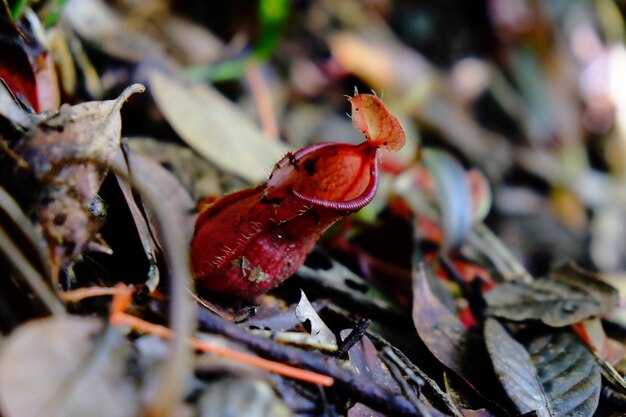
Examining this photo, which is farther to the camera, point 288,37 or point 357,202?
point 288,37

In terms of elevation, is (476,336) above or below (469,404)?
above

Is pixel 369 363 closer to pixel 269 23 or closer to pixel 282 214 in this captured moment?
pixel 282 214

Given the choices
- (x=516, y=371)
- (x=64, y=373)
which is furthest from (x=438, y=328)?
(x=64, y=373)

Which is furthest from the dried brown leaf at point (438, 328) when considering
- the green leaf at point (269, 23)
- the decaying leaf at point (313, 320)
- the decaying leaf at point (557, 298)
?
the green leaf at point (269, 23)

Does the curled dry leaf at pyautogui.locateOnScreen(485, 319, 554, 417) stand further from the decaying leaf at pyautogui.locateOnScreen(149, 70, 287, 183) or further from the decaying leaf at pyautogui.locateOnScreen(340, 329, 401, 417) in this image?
the decaying leaf at pyautogui.locateOnScreen(149, 70, 287, 183)

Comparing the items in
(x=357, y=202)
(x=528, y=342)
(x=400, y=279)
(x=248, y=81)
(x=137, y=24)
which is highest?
(x=137, y=24)

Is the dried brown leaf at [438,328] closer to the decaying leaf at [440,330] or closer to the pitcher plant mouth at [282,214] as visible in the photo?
the decaying leaf at [440,330]

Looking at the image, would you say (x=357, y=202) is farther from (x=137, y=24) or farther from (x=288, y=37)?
(x=288, y=37)

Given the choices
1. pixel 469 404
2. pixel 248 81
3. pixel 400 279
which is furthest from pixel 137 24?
pixel 469 404

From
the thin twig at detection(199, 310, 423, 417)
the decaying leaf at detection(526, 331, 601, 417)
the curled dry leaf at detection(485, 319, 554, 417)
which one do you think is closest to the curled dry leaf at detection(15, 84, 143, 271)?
the thin twig at detection(199, 310, 423, 417)
